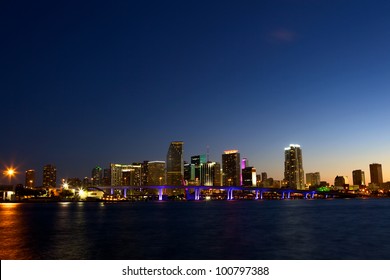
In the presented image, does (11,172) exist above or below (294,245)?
above

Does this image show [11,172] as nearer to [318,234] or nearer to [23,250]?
[23,250]

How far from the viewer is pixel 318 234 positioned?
52469 mm
